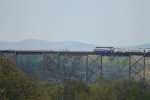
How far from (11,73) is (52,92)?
1163 cm

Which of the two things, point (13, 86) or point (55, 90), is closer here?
point (13, 86)

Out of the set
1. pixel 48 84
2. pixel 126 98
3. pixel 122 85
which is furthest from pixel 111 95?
pixel 48 84

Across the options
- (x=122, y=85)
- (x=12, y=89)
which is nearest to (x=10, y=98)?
(x=12, y=89)

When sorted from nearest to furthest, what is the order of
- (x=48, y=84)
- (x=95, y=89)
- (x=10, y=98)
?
(x=10, y=98), (x=95, y=89), (x=48, y=84)

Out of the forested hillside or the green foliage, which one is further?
the forested hillside

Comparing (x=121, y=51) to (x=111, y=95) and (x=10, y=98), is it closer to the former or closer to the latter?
(x=111, y=95)

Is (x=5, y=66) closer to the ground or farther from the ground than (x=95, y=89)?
farther from the ground

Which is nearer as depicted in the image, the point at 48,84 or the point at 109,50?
the point at 48,84

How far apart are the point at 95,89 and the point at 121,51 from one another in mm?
13245

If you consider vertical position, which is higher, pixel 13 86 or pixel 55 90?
pixel 13 86

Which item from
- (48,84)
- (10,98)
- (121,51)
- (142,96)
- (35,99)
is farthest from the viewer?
(121,51)

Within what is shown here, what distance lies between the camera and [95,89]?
121 ft

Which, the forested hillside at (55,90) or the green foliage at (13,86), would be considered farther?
the forested hillside at (55,90)

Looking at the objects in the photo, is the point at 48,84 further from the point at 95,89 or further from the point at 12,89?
the point at 12,89
